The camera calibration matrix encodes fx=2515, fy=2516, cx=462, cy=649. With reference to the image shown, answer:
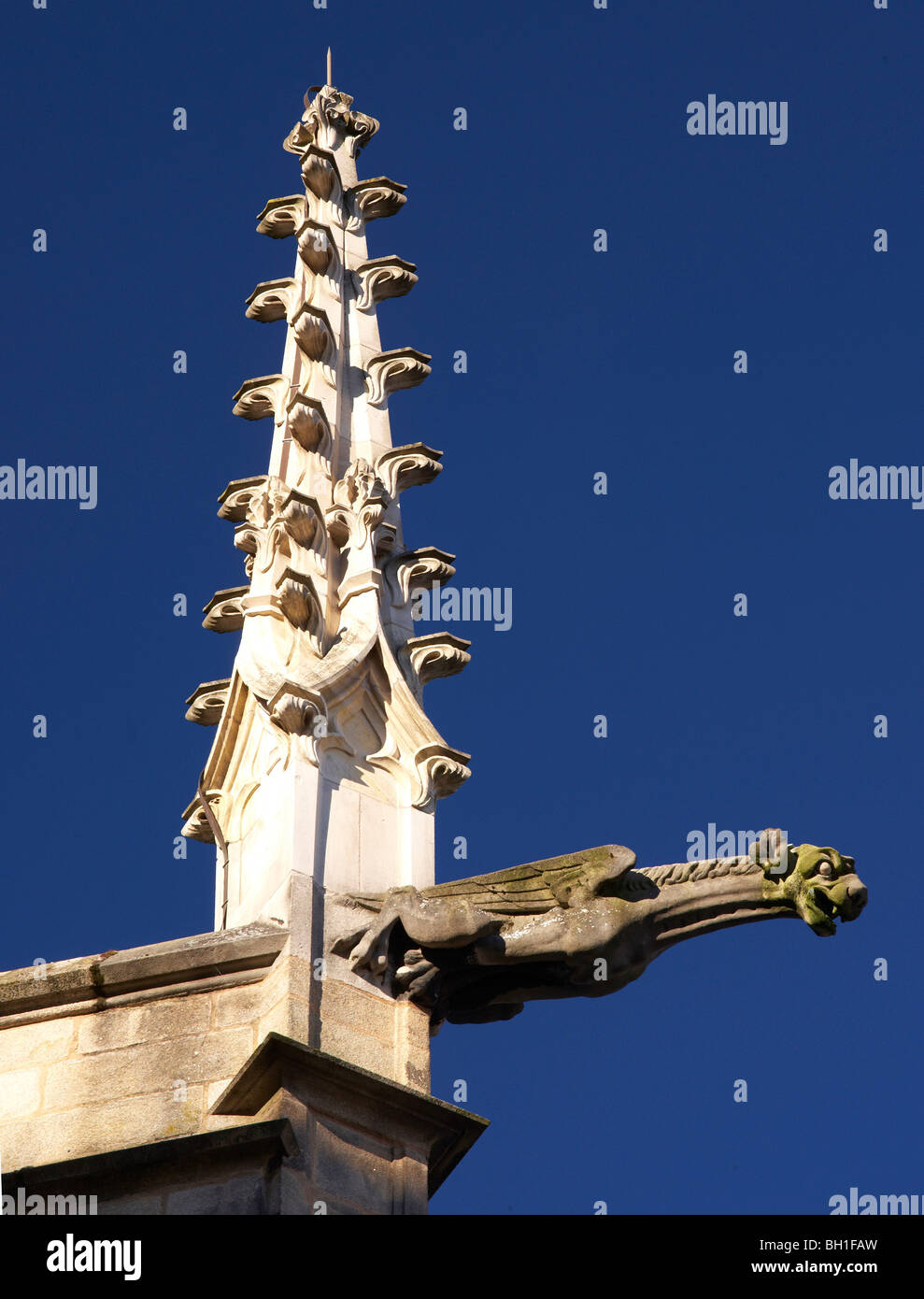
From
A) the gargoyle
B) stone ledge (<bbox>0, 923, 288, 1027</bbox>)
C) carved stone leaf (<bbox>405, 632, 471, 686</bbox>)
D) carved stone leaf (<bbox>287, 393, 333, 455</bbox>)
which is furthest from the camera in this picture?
carved stone leaf (<bbox>287, 393, 333, 455</bbox>)

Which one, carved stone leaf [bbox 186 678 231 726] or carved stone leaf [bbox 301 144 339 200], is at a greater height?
carved stone leaf [bbox 301 144 339 200]

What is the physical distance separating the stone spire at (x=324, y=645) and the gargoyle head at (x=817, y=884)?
1632mm

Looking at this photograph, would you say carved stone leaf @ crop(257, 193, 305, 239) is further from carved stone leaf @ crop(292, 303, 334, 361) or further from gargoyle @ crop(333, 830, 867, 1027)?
gargoyle @ crop(333, 830, 867, 1027)

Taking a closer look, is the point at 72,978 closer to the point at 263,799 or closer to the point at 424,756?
the point at 263,799

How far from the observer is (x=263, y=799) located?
1184 cm

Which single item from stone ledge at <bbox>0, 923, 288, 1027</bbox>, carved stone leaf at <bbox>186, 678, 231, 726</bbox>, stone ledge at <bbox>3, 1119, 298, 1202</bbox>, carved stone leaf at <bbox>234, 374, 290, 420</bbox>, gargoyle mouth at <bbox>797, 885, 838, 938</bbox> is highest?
carved stone leaf at <bbox>234, 374, 290, 420</bbox>

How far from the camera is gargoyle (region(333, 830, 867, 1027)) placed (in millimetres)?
10977

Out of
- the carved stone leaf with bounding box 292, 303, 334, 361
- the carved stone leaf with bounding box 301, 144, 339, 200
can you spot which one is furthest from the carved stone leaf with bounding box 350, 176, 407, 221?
the carved stone leaf with bounding box 292, 303, 334, 361

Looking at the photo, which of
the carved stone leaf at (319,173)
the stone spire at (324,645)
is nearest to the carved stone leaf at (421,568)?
the stone spire at (324,645)

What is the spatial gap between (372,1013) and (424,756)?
171cm

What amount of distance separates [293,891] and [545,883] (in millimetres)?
1143

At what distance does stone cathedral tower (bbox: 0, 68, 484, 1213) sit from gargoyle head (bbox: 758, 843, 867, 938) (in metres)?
1.61

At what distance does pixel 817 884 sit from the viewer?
36.9ft

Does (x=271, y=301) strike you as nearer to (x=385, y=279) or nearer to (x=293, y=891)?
(x=385, y=279)
